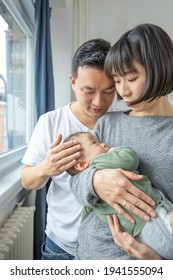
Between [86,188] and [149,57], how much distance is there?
44cm

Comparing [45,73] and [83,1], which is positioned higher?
[83,1]

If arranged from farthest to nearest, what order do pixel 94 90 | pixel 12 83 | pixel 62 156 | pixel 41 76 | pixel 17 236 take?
pixel 12 83 → pixel 41 76 → pixel 17 236 → pixel 94 90 → pixel 62 156

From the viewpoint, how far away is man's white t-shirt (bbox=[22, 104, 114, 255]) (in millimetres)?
1163

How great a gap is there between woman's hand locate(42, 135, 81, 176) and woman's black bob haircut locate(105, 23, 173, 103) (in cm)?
27

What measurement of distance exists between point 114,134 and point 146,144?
138 millimetres

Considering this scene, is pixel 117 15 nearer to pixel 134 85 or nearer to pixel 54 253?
pixel 134 85

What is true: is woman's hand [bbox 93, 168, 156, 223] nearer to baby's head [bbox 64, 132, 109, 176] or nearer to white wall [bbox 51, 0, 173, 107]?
baby's head [bbox 64, 132, 109, 176]

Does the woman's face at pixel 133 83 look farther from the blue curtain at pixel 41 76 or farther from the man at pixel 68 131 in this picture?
the blue curtain at pixel 41 76

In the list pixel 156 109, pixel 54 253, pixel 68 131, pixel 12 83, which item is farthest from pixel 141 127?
pixel 12 83

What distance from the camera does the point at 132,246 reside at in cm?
80

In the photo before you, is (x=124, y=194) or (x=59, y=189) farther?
(x=59, y=189)
